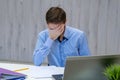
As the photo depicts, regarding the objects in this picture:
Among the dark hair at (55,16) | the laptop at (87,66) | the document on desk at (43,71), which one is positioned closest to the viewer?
the laptop at (87,66)

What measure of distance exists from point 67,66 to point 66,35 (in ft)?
3.83

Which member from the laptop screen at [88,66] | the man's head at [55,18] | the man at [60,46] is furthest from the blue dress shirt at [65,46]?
the laptop screen at [88,66]

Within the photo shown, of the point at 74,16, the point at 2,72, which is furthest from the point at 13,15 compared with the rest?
the point at 2,72

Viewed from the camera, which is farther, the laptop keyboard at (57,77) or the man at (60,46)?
the man at (60,46)

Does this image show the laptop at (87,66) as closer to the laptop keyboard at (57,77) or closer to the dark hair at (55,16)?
the laptop keyboard at (57,77)

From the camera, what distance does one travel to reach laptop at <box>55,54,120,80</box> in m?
1.31

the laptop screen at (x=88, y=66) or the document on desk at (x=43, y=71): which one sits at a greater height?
the laptop screen at (x=88, y=66)

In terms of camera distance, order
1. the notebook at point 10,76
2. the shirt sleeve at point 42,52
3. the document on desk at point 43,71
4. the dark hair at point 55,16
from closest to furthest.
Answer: the notebook at point 10,76, the document on desk at point 43,71, the dark hair at point 55,16, the shirt sleeve at point 42,52

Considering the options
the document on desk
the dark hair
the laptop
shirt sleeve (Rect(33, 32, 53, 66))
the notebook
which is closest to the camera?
the laptop

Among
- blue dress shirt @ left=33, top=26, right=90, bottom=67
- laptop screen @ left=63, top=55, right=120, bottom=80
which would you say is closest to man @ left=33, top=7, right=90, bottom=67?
blue dress shirt @ left=33, top=26, right=90, bottom=67

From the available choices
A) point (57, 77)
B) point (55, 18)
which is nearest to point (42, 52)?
point (55, 18)

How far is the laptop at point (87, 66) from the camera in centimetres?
131

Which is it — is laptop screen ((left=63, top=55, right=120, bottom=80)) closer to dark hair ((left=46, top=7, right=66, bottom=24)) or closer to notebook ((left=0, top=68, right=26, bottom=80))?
notebook ((left=0, top=68, right=26, bottom=80))

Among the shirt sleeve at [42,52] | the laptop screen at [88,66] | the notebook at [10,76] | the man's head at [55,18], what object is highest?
the man's head at [55,18]
